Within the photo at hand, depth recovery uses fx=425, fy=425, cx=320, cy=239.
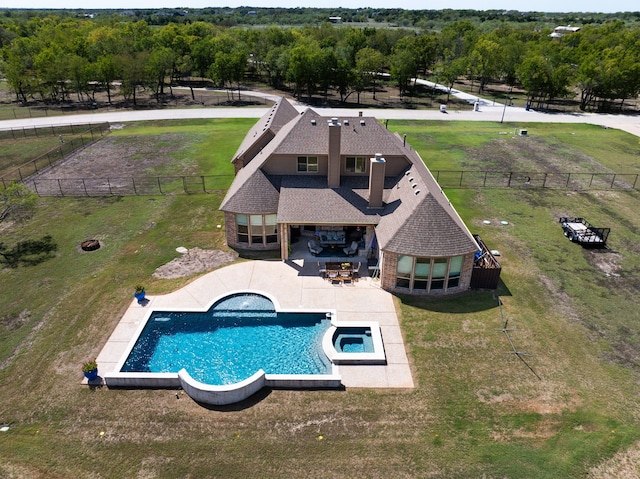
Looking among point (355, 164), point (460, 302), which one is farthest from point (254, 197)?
point (460, 302)

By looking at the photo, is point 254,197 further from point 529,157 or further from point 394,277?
point 529,157

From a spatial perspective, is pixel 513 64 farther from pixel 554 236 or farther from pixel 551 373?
pixel 551 373

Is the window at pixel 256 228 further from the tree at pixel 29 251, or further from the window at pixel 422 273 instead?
the tree at pixel 29 251

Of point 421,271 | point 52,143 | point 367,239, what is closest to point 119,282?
point 367,239

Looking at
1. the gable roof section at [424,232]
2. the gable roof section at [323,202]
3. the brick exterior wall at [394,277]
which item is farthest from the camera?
the gable roof section at [323,202]

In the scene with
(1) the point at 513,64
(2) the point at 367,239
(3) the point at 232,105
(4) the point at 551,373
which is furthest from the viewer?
(1) the point at 513,64

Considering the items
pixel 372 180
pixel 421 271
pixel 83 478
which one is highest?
pixel 372 180

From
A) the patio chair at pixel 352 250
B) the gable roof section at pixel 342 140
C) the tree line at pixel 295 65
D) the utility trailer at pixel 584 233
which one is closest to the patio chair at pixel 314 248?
the patio chair at pixel 352 250
